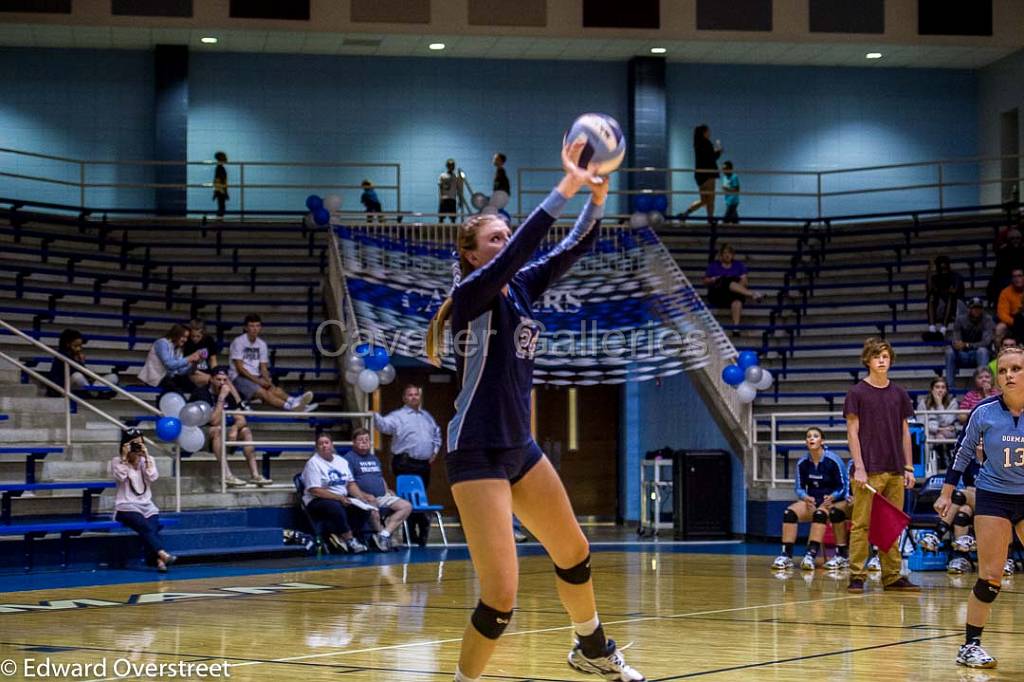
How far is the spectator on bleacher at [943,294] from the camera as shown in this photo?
18109mm

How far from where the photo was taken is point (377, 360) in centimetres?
1612

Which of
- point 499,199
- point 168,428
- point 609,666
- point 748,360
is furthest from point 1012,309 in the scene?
point 609,666

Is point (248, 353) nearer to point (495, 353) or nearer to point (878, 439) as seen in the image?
point (878, 439)

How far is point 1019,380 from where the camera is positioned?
7.02 meters

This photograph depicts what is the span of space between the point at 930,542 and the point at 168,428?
736 cm

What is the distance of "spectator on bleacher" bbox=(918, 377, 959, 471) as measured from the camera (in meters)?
15.3

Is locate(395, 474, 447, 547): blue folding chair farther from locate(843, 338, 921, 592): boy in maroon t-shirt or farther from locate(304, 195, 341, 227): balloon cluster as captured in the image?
locate(843, 338, 921, 592): boy in maroon t-shirt

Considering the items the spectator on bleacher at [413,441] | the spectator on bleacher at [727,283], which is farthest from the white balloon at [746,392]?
the spectator on bleacher at [413,441]

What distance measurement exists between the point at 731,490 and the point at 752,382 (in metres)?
1.58

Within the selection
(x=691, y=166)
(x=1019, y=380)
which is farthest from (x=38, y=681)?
(x=691, y=166)

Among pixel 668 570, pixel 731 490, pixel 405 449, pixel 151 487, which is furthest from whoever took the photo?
pixel 731 490

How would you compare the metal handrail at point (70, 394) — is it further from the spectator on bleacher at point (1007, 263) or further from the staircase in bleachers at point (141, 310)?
the spectator on bleacher at point (1007, 263)

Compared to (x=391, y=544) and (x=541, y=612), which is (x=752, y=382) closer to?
(x=391, y=544)

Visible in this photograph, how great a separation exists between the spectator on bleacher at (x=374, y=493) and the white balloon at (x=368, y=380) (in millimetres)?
696
